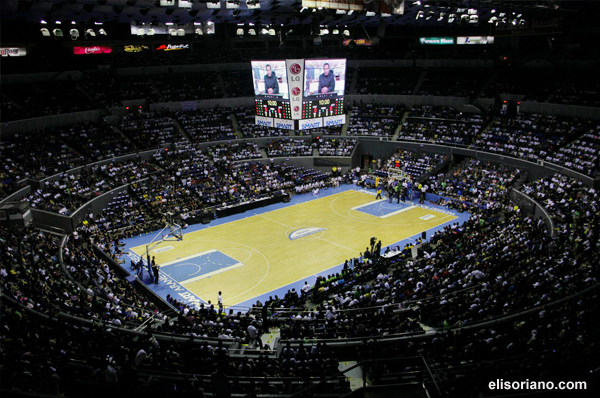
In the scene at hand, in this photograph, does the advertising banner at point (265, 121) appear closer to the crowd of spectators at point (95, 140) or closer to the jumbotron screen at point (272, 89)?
the jumbotron screen at point (272, 89)

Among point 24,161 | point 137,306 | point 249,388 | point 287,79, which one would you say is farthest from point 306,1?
point 24,161

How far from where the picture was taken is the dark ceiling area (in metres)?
32.8

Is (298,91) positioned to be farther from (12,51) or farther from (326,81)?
(12,51)

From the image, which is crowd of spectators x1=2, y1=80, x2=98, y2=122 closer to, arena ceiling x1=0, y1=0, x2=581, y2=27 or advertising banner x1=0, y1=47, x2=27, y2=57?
advertising banner x1=0, y1=47, x2=27, y2=57

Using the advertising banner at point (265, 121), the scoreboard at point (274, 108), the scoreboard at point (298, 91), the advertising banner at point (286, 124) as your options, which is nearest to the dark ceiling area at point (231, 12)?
the scoreboard at point (298, 91)

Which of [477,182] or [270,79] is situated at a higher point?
[270,79]

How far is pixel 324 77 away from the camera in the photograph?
41.6 meters

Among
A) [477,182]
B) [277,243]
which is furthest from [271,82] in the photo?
[477,182]

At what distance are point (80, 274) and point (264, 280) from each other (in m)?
10.2

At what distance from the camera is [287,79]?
39812mm

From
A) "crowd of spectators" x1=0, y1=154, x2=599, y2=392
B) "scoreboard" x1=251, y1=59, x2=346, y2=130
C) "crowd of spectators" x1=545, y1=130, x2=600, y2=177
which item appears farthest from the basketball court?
"crowd of spectators" x1=545, y1=130, x2=600, y2=177

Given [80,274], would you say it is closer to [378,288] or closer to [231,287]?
[231,287]

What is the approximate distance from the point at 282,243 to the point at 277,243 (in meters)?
0.36

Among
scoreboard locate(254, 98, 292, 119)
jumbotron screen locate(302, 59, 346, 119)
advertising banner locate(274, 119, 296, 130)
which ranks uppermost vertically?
jumbotron screen locate(302, 59, 346, 119)
